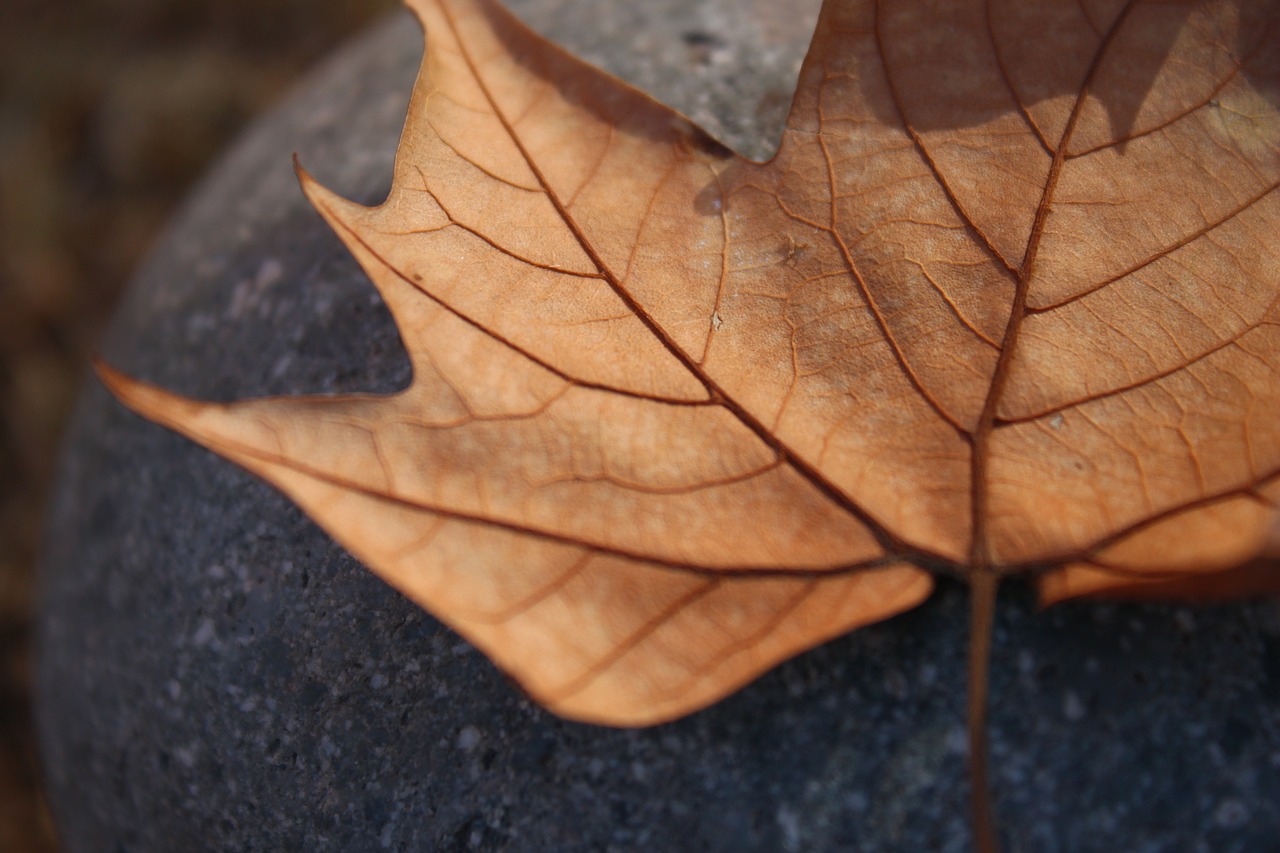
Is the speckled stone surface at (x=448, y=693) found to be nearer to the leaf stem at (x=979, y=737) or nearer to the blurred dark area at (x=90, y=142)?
the leaf stem at (x=979, y=737)

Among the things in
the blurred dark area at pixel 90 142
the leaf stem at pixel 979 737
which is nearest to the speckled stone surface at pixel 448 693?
the leaf stem at pixel 979 737

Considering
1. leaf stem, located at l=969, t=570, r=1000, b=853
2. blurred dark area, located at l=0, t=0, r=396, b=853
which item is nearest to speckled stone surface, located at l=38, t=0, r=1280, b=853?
leaf stem, located at l=969, t=570, r=1000, b=853

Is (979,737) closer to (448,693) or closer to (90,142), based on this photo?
(448,693)

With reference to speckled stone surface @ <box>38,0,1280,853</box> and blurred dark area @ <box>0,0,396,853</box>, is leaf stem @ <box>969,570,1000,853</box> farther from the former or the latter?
blurred dark area @ <box>0,0,396,853</box>

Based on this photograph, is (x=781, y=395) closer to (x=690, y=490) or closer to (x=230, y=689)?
(x=690, y=490)

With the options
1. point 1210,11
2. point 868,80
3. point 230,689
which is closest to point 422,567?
point 230,689

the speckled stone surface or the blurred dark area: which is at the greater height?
the speckled stone surface

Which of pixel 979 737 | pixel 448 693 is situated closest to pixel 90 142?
pixel 448 693
